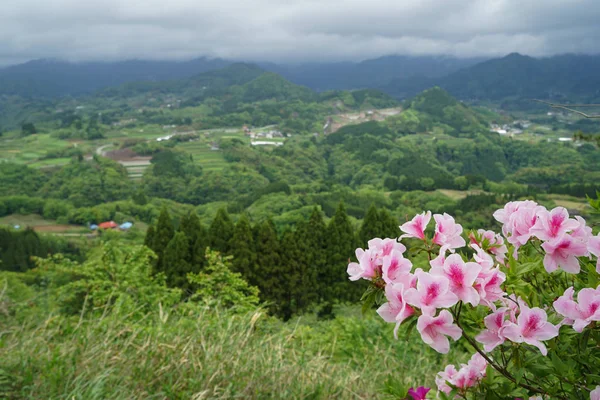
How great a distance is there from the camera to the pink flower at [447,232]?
0.99 metres

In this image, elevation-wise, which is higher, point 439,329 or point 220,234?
point 439,329

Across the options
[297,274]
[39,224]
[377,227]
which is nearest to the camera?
[297,274]

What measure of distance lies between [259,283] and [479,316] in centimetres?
1149

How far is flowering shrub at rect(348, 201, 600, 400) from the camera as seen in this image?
854mm

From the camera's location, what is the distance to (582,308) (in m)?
0.87

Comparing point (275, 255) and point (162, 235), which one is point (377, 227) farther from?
point (162, 235)

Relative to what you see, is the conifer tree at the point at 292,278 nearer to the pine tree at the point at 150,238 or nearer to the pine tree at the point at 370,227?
the pine tree at the point at 370,227

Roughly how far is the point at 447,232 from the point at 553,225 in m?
0.21

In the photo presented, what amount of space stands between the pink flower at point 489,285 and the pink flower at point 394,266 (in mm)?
146

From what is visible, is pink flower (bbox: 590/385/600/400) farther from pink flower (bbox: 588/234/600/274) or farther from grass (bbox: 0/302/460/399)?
grass (bbox: 0/302/460/399)

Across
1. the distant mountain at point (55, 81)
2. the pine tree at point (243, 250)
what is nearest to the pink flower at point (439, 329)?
the pine tree at point (243, 250)

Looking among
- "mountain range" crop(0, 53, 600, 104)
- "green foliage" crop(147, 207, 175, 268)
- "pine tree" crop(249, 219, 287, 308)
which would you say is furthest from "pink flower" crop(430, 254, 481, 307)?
"mountain range" crop(0, 53, 600, 104)

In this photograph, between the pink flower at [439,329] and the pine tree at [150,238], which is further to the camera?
the pine tree at [150,238]

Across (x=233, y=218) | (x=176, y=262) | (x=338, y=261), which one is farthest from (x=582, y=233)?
(x=233, y=218)
